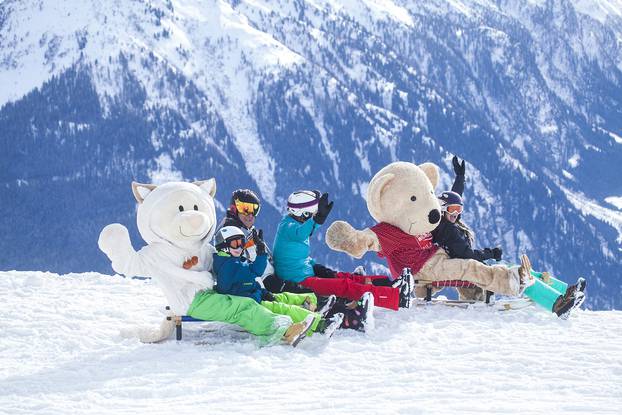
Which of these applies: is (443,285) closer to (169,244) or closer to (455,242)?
(455,242)

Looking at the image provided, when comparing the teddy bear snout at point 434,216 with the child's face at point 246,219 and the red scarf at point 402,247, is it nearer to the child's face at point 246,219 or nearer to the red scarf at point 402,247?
the red scarf at point 402,247

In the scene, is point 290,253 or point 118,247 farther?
point 290,253

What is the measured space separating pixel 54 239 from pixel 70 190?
13460 mm

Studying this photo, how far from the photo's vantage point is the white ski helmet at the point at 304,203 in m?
8.46

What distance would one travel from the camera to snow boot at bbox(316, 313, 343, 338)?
7.70 meters

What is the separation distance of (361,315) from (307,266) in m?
1.01

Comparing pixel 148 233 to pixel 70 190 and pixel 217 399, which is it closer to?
pixel 217 399

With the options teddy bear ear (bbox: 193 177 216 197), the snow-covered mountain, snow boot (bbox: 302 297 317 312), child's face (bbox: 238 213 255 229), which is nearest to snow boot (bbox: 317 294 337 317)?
snow boot (bbox: 302 297 317 312)

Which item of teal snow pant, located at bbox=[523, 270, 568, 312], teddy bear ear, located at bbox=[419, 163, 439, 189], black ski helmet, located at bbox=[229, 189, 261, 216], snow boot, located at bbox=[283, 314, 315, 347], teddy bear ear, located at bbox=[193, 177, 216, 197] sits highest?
teddy bear ear, located at bbox=[419, 163, 439, 189]

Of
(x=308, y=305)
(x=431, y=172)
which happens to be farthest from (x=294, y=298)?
(x=431, y=172)

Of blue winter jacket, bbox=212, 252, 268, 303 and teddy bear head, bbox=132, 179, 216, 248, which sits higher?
teddy bear head, bbox=132, 179, 216, 248

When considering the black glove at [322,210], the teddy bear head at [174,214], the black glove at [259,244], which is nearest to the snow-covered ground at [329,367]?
the black glove at [259,244]

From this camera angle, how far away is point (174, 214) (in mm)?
7949

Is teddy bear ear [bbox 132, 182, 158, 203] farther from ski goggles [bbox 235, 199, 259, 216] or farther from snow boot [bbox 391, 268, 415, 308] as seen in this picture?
snow boot [bbox 391, 268, 415, 308]
